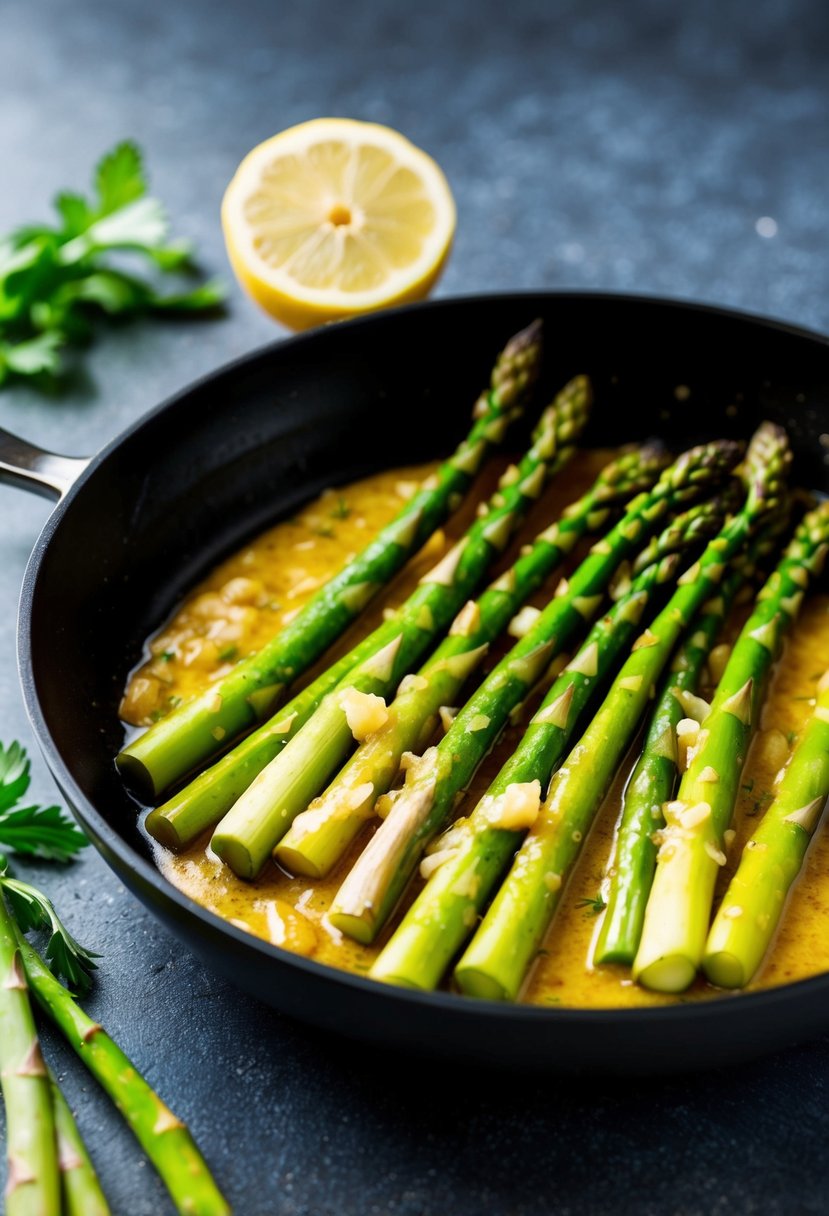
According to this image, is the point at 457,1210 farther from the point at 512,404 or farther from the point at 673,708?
the point at 512,404

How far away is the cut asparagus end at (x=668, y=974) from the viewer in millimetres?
2480

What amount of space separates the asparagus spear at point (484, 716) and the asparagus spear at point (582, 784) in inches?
6.6

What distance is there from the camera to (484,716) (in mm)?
2982

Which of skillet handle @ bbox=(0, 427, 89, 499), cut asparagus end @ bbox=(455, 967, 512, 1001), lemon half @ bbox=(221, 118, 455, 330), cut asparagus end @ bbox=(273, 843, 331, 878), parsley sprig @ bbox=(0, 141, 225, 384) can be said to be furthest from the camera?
parsley sprig @ bbox=(0, 141, 225, 384)

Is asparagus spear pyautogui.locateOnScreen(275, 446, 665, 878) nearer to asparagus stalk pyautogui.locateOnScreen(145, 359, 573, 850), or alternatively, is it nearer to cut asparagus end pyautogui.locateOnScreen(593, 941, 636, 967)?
asparagus stalk pyautogui.locateOnScreen(145, 359, 573, 850)

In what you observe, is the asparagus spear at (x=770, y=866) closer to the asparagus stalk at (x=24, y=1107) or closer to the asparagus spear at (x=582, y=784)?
the asparagus spear at (x=582, y=784)

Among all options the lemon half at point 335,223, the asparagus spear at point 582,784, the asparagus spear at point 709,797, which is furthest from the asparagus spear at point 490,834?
the lemon half at point 335,223

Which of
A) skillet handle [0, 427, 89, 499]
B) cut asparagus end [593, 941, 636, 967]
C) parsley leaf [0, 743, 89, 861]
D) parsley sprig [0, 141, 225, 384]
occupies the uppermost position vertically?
parsley sprig [0, 141, 225, 384]

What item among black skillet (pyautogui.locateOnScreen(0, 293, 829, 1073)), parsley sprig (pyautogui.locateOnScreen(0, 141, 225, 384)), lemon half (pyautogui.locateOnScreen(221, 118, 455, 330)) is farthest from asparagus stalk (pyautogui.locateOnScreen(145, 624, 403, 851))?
parsley sprig (pyautogui.locateOnScreen(0, 141, 225, 384))

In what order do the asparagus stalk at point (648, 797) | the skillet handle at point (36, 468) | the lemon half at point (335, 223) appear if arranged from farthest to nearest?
the lemon half at point (335, 223) → the skillet handle at point (36, 468) → the asparagus stalk at point (648, 797)

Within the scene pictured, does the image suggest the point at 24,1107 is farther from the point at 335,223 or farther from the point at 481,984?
the point at 335,223

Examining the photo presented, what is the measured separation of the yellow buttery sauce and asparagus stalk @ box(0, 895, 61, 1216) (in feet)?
1.40

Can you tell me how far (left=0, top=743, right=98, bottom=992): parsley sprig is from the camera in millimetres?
2809

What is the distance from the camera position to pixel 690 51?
20.0ft
